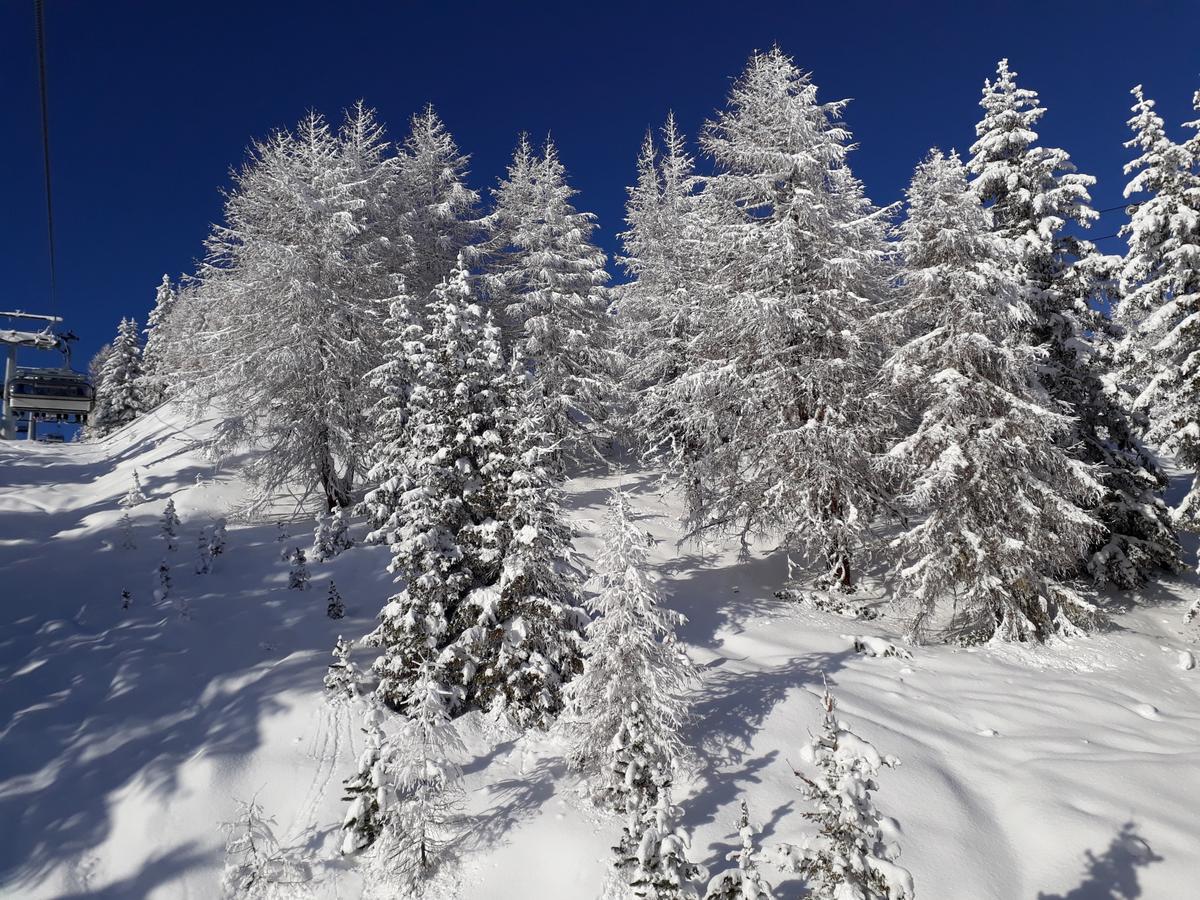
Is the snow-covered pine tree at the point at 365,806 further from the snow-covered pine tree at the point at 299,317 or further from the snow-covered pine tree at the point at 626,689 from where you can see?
the snow-covered pine tree at the point at 299,317

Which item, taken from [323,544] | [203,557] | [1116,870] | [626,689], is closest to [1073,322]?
[1116,870]

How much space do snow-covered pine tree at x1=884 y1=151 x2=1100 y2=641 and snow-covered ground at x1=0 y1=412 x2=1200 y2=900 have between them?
115cm

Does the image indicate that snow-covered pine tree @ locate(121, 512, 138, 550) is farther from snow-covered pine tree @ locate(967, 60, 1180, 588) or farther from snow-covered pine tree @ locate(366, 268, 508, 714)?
snow-covered pine tree @ locate(967, 60, 1180, 588)

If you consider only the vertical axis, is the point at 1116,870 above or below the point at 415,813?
below

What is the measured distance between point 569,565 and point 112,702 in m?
7.35

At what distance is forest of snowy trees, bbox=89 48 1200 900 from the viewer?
739 cm

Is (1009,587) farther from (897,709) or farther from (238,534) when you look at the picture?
(238,534)

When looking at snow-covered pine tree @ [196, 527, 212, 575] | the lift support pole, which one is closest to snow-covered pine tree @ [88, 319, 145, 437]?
the lift support pole

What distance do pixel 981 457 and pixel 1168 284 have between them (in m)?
7.25

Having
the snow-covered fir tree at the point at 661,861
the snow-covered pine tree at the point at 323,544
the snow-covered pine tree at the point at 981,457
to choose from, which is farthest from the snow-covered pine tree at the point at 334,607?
the snow-covered pine tree at the point at 981,457

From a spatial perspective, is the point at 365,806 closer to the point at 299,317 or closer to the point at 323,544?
the point at 323,544

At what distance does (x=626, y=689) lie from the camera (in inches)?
283

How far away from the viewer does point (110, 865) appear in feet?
22.7

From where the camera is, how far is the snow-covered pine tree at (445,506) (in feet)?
30.5
